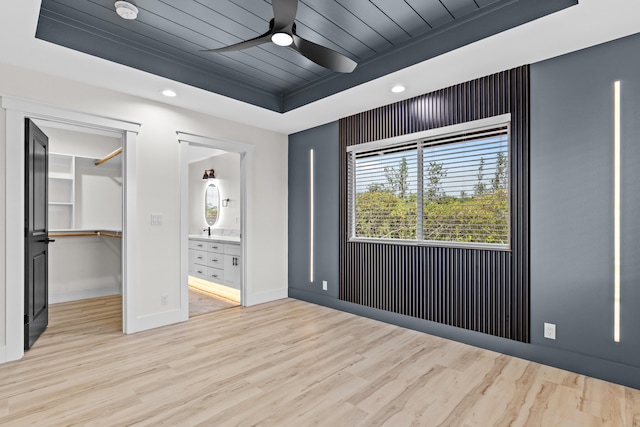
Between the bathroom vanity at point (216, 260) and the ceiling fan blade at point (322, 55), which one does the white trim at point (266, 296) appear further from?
the ceiling fan blade at point (322, 55)

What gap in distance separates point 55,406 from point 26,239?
60.0 inches

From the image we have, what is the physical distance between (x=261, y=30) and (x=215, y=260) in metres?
3.84

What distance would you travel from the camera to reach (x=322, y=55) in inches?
96.0

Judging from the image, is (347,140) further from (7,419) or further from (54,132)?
(54,132)

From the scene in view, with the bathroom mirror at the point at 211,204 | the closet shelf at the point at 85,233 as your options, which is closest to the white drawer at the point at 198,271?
the bathroom mirror at the point at 211,204

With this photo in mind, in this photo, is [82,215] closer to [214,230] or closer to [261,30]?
[214,230]

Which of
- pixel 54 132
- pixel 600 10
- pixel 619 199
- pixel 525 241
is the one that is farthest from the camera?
pixel 54 132

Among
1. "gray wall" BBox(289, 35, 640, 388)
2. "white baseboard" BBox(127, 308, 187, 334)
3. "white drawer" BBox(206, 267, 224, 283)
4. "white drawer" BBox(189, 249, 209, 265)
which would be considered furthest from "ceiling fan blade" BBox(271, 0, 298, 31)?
"white drawer" BBox(189, 249, 209, 265)

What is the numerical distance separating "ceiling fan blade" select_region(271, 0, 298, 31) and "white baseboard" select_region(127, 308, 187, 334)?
3.03 m

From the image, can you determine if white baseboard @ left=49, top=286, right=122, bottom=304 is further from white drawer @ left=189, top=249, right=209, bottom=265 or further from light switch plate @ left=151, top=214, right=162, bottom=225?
light switch plate @ left=151, top=214, right=162, bottom=225

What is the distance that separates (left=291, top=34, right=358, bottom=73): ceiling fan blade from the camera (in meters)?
2.30

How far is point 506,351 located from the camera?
9.39ft

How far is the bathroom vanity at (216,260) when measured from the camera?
513 centimetres

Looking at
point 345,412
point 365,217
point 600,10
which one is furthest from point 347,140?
point 345,412
